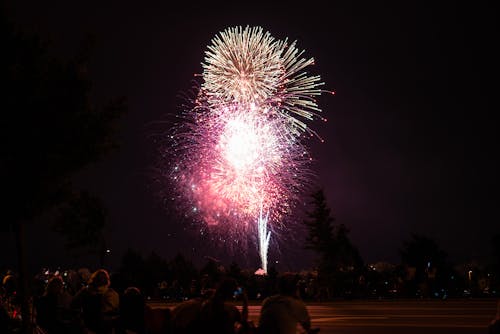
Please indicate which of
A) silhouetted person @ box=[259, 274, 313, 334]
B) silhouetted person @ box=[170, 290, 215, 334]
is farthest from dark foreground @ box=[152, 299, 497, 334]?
silhouetted person @ box=[170, 290, 215, 334]

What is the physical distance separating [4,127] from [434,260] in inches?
1852

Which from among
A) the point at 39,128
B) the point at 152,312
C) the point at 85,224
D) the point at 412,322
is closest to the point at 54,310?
the point at 152,312

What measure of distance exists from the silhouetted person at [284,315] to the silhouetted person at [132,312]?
231 cm

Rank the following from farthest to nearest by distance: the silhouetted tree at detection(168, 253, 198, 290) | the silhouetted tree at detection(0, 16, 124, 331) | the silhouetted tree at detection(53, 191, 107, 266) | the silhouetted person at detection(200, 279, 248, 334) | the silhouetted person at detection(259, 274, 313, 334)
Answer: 1. the silhouetted tree at detection(168, 253, 198, 290)
2. the silhouetted tree at detection(53, 191, 107, 266)
3. the silhouetted tree at detection(0, 16, 124, 331)
4. the silhouetted person at detection(259, 274, 313, 334)
5. the silhouetted person at detection(200, 279, 248, 334)

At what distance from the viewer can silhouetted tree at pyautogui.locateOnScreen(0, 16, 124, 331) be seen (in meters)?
11.0

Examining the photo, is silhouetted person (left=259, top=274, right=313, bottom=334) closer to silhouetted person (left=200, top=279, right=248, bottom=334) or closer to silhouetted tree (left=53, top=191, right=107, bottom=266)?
silhouetted person (left=200, top=279, right=248, bottom=334)

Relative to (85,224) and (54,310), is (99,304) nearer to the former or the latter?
(54,310)

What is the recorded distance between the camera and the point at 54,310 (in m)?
10.0

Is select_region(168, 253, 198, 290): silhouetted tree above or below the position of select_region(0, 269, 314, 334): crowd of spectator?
above

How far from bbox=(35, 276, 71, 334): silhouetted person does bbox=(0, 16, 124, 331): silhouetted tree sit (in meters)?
0.77

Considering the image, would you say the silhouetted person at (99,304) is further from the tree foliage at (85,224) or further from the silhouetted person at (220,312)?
the tree foliage at (85,224)

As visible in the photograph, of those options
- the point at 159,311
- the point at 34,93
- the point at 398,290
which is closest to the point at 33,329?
the point at 159,311

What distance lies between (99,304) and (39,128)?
12.4ft

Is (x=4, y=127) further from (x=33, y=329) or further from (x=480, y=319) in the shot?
(x=480, y=319)
